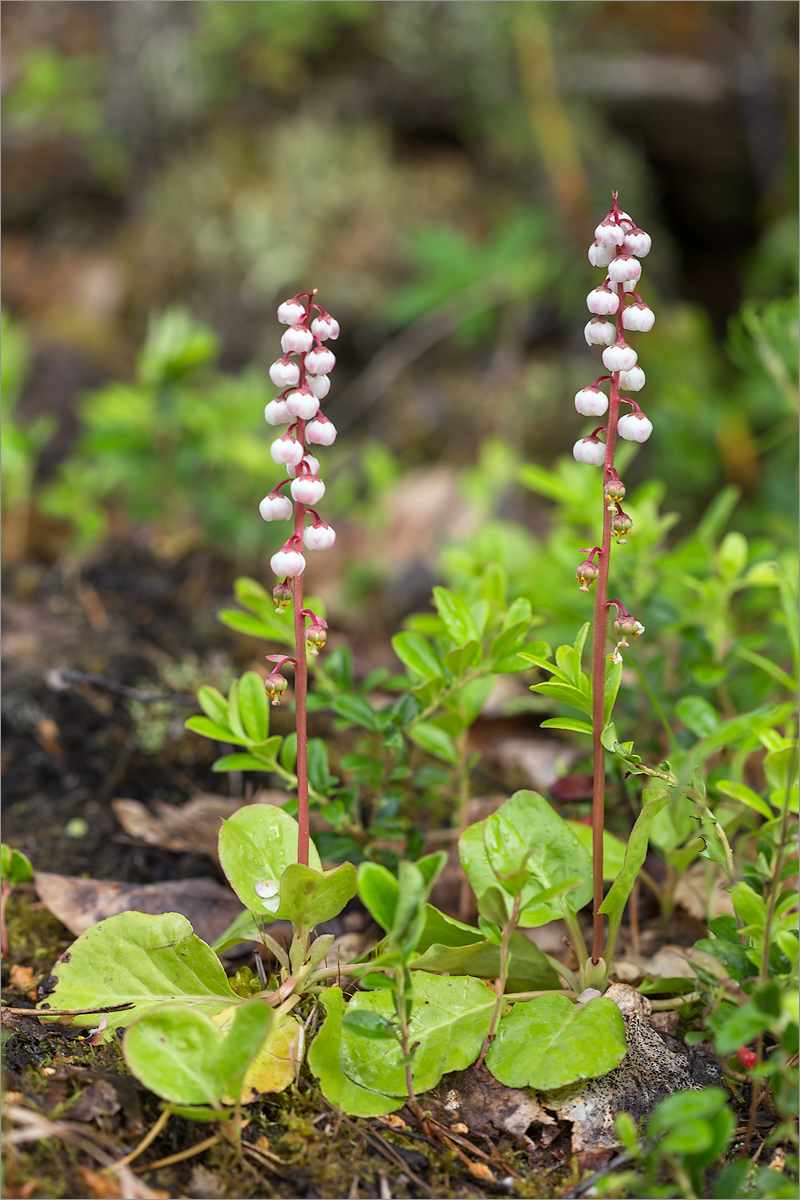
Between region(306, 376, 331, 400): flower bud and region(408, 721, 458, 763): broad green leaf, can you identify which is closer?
region(306, 376, 331, 400): flower bud

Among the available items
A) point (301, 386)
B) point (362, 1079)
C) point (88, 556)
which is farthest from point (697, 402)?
point (362, 1079)

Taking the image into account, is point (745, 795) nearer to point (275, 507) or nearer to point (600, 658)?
point (600, 658)

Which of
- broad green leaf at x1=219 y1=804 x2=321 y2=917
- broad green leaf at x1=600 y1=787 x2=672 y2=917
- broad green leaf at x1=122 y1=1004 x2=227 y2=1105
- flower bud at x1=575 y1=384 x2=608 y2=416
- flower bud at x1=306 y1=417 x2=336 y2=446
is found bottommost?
broad green leaf at x1=122 y1=1004 x2=227 y2=1105

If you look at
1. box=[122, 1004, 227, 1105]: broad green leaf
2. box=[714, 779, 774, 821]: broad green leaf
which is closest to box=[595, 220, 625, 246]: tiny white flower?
box=[714, 779, 774, 821]: broad green leaf

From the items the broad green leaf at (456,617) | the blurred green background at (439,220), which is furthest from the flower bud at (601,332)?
the blurred green background at (439,220)

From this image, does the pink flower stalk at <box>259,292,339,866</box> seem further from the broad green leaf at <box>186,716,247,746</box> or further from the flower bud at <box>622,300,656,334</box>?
the flower bud at <box>622,300,656,334</box>

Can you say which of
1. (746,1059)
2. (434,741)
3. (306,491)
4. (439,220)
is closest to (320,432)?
(306,491)
